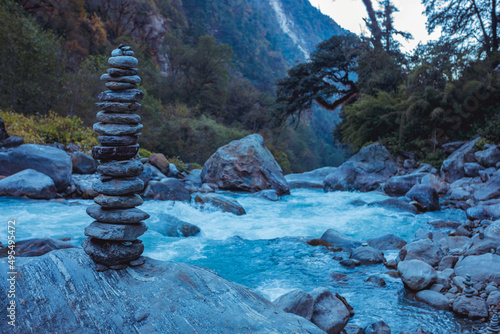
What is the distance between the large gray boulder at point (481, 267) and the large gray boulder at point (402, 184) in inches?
290

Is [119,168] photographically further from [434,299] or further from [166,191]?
[166,191]

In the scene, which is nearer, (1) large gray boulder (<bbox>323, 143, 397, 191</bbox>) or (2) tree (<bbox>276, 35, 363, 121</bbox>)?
(1) large gray boulder (<bbox>323, 143, 397, 191</bbox>)

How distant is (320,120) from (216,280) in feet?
187

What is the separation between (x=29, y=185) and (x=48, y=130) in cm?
503

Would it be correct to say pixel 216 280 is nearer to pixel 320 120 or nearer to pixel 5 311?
pixel 5 311

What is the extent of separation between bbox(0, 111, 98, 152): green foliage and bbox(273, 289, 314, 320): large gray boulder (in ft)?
35.6

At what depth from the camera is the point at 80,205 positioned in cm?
815

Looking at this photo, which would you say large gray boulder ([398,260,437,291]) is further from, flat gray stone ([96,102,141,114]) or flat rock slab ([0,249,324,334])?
flat gray stone ([96,102,141,114])

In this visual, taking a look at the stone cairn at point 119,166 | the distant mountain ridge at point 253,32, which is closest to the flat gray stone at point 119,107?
the stone cairn at point 119,166

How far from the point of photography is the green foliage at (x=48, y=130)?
11.3 m

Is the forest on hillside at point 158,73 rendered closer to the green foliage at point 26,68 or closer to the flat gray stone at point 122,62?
the green foliage at point 26,68

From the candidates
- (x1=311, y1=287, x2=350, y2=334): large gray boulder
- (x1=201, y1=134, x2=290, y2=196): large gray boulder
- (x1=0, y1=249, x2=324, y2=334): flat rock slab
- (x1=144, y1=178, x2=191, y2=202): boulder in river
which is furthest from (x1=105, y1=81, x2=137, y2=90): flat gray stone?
(x1=201, y1=134, x2=290, y2=196): large gray boulder

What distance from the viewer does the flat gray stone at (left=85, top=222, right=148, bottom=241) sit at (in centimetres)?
288

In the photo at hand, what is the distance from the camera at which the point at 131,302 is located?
261cm
